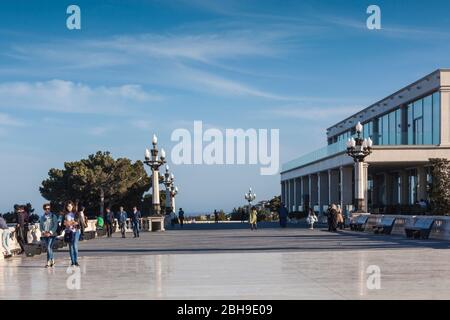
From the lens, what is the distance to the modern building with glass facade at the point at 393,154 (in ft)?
173

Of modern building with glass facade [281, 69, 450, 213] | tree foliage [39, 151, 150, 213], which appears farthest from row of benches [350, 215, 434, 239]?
tree foliage [39, 151, 150, 213]

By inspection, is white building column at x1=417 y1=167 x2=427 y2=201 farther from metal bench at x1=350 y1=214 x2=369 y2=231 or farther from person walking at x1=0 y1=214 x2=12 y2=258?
person walking at x1=0 y1=214 x2=12 y2=258

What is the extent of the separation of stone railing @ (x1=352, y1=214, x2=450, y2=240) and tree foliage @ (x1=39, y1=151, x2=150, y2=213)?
189ft

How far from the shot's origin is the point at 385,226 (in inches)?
1394

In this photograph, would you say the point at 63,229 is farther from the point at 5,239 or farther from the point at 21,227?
the point at 21,227

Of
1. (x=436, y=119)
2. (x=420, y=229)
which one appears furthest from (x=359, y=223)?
(x=436, y=119)

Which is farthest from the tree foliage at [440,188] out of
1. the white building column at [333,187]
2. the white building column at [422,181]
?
the white building column at [333,187]

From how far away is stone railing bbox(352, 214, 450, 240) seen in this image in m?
28.8

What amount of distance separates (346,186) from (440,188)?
48.0 feet

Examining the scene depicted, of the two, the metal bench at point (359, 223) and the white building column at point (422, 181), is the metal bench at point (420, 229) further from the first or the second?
the white building column at point (422, 181)

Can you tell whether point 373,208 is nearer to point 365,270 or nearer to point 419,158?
point 419,158
